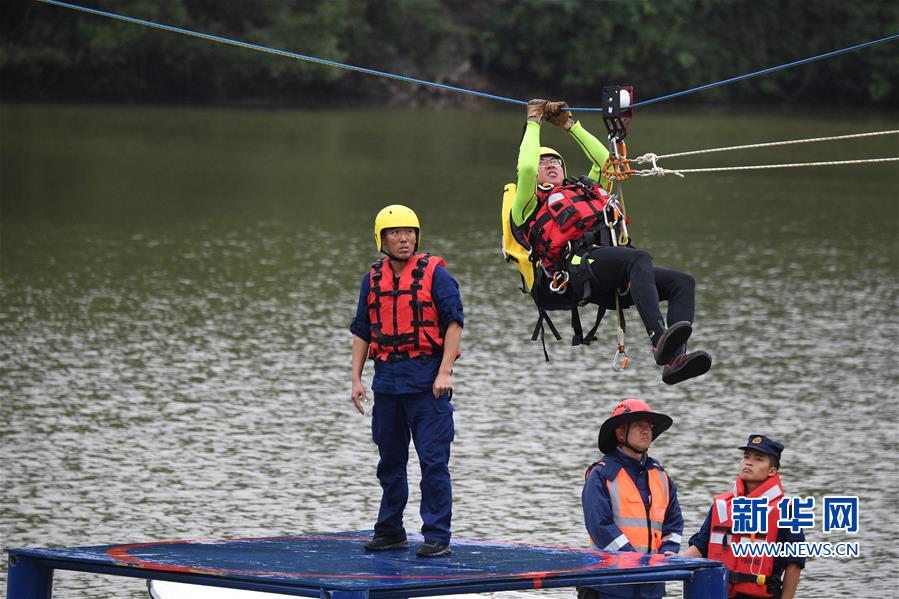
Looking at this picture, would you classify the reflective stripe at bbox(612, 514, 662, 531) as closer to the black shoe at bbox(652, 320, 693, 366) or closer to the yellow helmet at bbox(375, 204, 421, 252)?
the black shoe at bbox(652, 320, 693, 366)

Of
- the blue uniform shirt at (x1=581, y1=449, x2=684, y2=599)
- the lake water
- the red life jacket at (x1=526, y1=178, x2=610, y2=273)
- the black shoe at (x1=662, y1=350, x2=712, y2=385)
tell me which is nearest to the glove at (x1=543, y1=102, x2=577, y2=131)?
the red life jacket at (x1=526, y1=178, x2=610, y2=273)

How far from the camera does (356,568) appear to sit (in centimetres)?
877

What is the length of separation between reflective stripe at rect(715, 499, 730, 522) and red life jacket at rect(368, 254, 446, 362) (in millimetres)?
1844

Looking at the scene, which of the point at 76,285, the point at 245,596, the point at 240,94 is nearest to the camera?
the point at 245,596

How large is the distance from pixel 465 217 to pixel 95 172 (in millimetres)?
11728

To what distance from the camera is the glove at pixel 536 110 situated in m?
10.2

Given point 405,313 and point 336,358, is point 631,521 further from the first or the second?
point 336,358

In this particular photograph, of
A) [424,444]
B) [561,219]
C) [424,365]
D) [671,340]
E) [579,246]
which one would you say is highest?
[561,219]

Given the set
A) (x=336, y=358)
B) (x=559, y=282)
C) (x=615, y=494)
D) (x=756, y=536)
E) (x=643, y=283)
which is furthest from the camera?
(x=336, y=358)

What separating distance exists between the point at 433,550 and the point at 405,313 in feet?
4.63

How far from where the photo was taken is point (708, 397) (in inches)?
812

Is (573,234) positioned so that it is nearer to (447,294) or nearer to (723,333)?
(447,294)

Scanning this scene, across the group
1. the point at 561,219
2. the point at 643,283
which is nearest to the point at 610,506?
the point at 643,283

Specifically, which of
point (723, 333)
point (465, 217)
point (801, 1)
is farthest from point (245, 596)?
point (801, 1)
